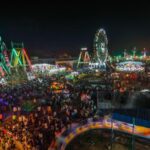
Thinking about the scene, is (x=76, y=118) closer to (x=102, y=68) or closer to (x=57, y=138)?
(x=57, y=138)

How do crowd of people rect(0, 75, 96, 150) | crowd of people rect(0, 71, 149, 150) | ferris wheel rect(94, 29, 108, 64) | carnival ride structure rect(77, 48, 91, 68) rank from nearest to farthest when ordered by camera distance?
crowd of people rect(0, 71, 149, 150)
crowd of people rect(0, 75, 96, 150)
ferris wheel rect(94, 29, 108, 64)
carnival ride structure rect(77, 48, 91, 68)

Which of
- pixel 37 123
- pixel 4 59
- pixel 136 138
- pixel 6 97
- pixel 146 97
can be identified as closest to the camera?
pixel 136 138

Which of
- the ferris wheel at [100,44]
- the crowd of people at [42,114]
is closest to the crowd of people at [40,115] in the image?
the crowd of people at [42,114]

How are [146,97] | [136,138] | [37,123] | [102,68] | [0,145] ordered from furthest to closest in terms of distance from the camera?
[102,68] < [146,97] < [37,123] < [136,138] < [0,145]

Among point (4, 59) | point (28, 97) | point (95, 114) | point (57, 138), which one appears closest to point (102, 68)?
point (4, 59)

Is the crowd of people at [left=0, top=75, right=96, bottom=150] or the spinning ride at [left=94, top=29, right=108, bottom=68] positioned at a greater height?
the spinning ride at [left=94, top=29, right=108, bottom=68]

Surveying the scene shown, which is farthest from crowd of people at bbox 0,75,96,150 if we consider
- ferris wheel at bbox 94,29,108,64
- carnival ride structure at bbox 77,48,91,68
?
carnival ride structure at bbox 77,48,91,68

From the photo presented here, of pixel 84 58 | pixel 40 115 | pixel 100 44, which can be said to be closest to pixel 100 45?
pixel 100 44

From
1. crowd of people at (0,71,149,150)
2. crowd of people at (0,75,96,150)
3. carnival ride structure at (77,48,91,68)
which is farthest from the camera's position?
carnival ride structure at (77,48,91,68)

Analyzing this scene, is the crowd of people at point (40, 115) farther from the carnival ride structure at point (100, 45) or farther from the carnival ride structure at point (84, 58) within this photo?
the carnival ride structure at point (84, 58)

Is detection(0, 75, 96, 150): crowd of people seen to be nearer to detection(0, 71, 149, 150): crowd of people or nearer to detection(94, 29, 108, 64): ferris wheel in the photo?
detection(0, 71, 149, 150): crowd of people

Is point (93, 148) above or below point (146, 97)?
below
